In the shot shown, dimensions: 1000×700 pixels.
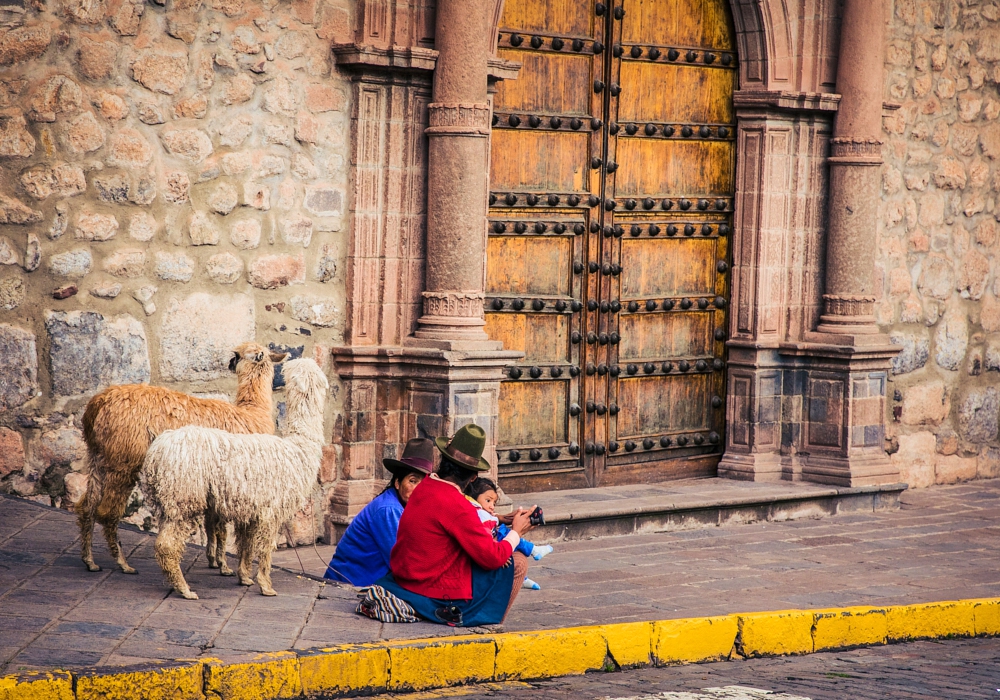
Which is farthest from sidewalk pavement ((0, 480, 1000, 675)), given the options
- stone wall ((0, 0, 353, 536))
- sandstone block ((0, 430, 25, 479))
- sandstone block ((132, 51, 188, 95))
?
sandstone block ((132, 51, 188, 95))

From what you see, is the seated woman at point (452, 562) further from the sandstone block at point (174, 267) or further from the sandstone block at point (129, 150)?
the sandstone block at point (129, 150)

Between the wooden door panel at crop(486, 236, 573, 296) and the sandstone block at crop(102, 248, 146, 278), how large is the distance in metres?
2.45

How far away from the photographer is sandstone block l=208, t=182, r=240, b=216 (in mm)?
7656

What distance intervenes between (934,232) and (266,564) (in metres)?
6.91

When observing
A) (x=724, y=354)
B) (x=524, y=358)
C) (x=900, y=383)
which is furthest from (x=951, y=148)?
(x=524, y=358)

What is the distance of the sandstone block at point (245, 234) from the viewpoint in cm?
774

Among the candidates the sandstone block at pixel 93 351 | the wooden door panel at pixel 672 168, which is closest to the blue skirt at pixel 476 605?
the sandstone block at pixel 93 351

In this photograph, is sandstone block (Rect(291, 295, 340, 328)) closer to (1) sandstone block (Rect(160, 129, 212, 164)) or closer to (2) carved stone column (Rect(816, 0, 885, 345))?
(1) sandstone block (Rect(160, 129, 212, 164))

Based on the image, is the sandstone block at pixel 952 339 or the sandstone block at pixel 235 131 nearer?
the sandstone block at pixel 235 131

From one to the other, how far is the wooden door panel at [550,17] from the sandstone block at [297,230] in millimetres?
2028

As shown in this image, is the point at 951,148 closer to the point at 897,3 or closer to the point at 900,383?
the point at 897,3

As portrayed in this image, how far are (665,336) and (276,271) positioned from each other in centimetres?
324

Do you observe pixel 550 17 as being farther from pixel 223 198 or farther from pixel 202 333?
pixel 202 333

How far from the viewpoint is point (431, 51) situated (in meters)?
8.05
